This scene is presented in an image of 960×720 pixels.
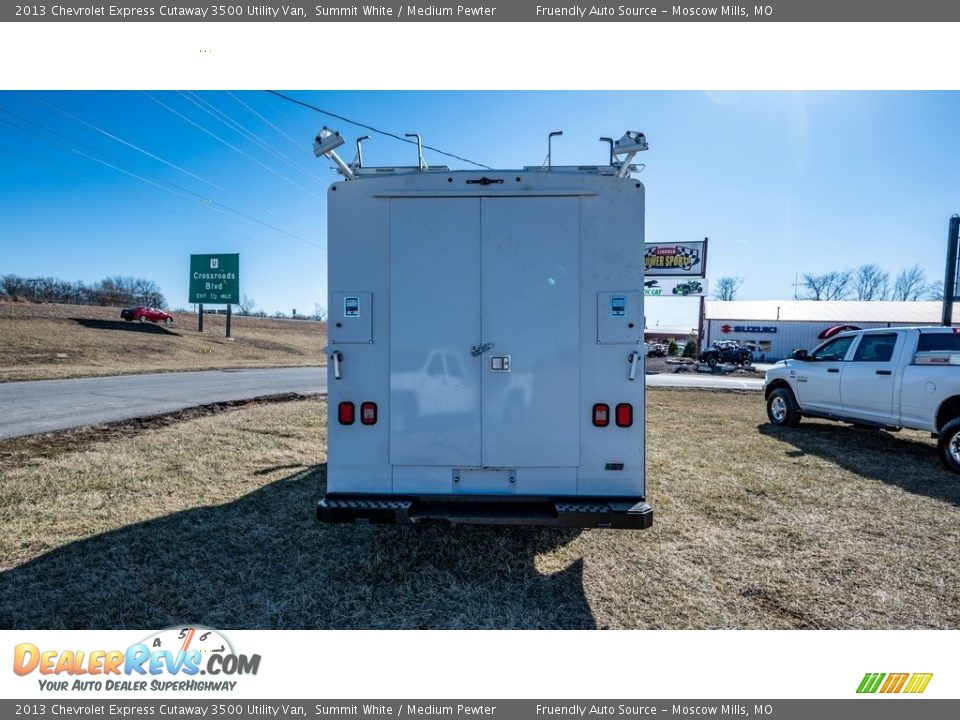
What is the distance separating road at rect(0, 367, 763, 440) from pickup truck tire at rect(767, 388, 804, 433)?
8.75 m

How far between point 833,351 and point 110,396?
619 inches

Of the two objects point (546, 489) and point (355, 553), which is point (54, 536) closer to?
point (355, 553)

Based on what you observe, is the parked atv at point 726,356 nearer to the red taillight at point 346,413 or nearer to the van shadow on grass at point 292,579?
the van shadow on grass at point 292,579

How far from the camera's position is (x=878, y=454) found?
7.11 meters

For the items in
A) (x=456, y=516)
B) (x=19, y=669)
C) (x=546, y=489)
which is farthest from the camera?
(x=546, y=489)

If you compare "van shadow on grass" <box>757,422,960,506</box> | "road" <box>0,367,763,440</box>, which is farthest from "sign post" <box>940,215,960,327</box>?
"van shadow on grass" <box>757,422,960,506</box>

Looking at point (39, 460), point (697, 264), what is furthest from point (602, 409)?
point (697, 264)

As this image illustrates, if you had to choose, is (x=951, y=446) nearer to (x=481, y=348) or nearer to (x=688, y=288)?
(x=481, y=348)

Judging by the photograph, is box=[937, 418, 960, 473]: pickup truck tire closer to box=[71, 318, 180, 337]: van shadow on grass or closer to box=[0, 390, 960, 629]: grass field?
box=[0, 390, 960, 629]: grass field

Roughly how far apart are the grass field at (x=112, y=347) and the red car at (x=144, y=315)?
79cm

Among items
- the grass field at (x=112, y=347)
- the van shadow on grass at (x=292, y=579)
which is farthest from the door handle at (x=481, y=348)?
the grass field at (x=112, y=347)

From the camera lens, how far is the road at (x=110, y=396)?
8406 millimetres

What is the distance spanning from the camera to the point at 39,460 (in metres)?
5.94

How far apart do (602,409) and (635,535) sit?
1.53 m
